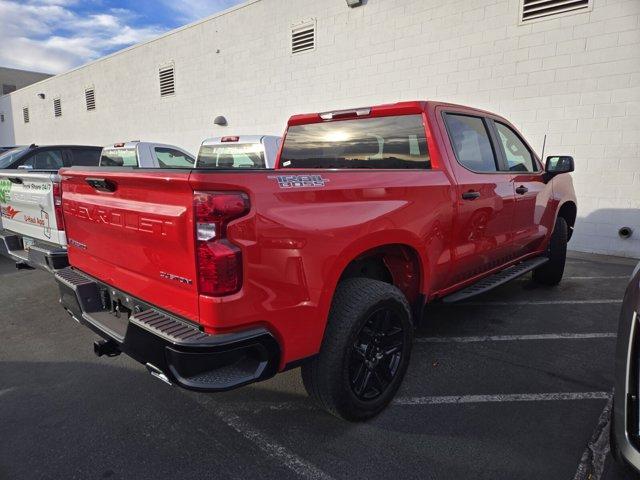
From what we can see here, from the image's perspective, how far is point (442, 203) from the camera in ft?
10.1

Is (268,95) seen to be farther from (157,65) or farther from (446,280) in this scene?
(446,280)

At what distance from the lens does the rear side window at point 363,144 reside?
11.0 ft

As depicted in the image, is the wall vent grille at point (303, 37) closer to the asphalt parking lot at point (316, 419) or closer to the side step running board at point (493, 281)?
the side step running board at point (493, 281)

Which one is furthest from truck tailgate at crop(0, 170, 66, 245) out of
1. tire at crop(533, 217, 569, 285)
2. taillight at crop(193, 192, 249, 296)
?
tire at crop(533, 217, 569, 285)

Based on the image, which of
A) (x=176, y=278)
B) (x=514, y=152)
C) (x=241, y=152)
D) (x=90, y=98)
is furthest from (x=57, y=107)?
(x=176, y=278)

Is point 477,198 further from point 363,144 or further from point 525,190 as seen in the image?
point 525,190

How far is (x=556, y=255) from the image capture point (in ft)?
17.4

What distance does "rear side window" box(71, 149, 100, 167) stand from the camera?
26.2 ft

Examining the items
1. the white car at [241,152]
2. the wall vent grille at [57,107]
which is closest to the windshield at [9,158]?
the white car at [241,152]

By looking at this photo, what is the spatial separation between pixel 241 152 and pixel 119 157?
277 centimetres

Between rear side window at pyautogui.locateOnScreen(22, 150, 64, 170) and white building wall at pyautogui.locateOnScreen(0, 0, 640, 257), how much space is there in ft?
A: 18.1

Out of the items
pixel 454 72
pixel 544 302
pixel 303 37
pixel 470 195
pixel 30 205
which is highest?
pixel 303 37

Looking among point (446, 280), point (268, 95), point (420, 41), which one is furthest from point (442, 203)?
point (268, 95)

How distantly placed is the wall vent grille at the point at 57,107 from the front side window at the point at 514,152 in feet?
80.9
